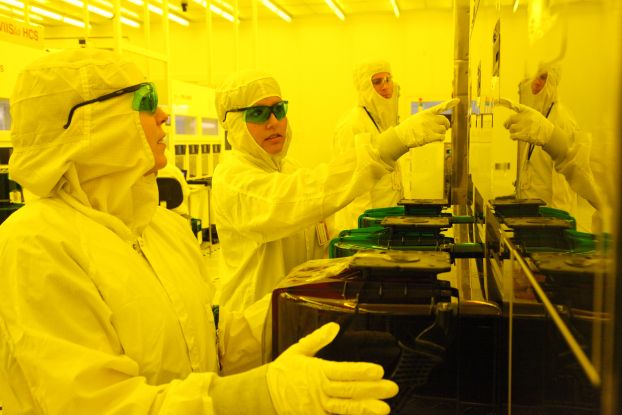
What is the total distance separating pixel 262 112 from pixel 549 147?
1.60m

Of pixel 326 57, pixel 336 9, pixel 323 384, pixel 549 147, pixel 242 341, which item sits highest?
pixel 336 9

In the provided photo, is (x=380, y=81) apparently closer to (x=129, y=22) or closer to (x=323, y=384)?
(x=323, y=384)

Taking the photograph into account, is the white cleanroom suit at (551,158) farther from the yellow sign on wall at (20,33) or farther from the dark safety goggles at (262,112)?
the yellow sign on wall at (20,33)

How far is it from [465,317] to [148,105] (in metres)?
0.84

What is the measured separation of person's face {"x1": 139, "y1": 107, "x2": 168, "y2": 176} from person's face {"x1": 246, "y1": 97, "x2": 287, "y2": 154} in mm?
787

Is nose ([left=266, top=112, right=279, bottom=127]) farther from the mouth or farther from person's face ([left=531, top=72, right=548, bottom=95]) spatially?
person's face ([left=531, top=72, right=548, bottom=95])

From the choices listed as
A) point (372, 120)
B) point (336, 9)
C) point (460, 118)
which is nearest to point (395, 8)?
point (336, 9)

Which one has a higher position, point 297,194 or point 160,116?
point 160,116

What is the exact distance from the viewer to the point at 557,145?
692 mm

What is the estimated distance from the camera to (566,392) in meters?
0.58

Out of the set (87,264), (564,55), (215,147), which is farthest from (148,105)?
(215,147)

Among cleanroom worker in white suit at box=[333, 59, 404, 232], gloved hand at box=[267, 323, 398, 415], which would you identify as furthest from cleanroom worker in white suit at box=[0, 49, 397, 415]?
cleanroom worker in white suit at box=[333, 59, 404, 232]

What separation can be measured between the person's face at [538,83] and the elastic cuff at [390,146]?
3.13 feet

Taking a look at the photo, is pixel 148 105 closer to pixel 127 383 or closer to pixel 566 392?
pixel 127 383
